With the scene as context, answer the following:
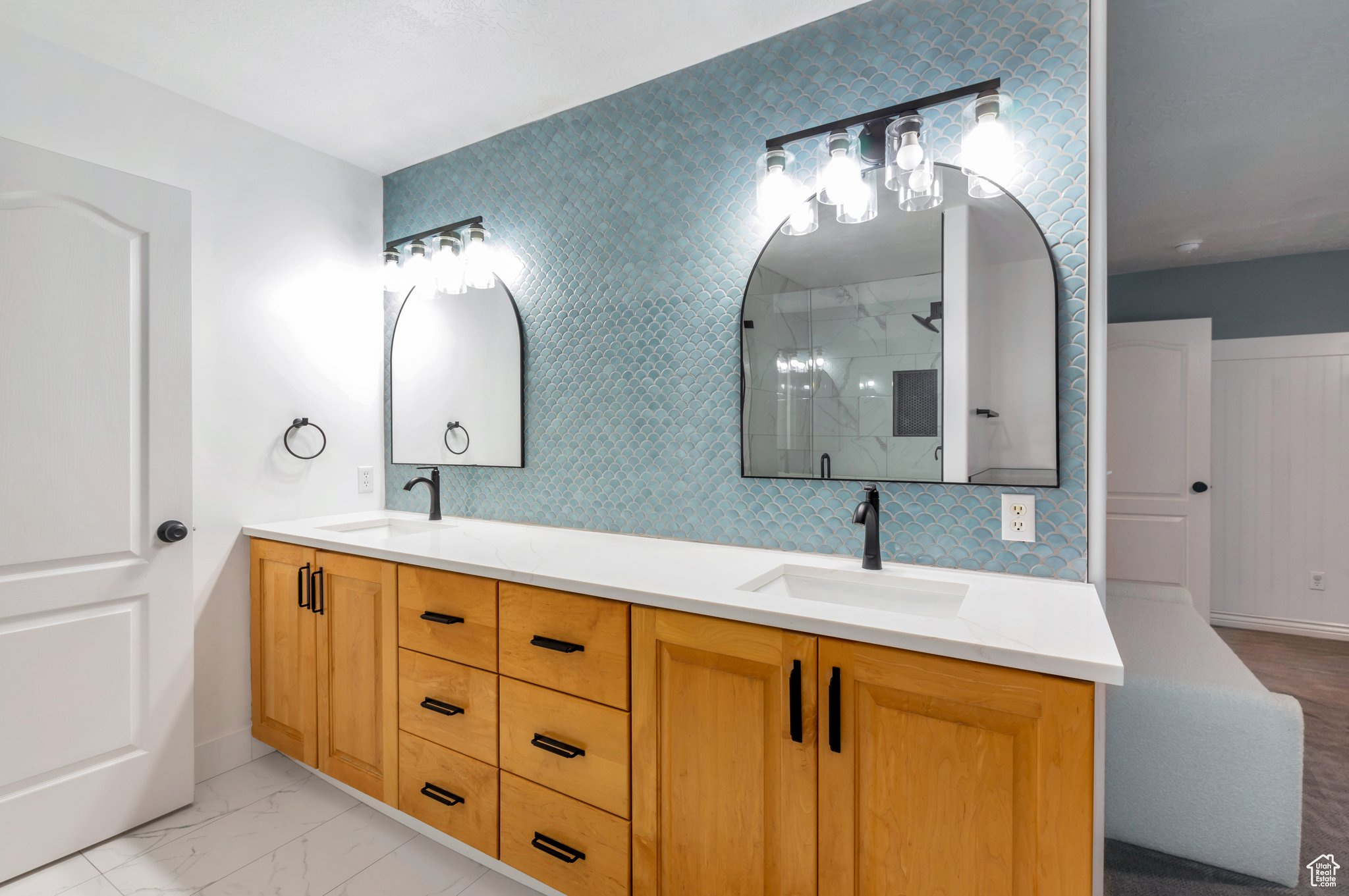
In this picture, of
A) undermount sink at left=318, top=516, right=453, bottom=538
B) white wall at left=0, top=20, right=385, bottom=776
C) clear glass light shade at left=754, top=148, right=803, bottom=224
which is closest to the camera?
clear glass light shade at left=754, top=148, right=803, bottom=224

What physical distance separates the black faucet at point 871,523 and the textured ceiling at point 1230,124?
172cm

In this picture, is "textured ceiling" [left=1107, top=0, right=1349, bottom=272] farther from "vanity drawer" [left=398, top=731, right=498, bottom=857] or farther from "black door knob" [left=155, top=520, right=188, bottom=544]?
"black door knob" [left=155, top=520, right=188, bottom=544]

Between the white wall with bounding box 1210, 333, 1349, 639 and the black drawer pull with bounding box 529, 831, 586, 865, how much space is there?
16.0ft

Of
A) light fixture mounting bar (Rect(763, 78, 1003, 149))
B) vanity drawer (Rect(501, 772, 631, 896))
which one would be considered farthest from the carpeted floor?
light fixture mounting bar (Rect(763, 78, 1003, 149))

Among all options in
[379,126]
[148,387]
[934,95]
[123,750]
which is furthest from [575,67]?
[123,750]

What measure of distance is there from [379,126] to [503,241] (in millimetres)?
630

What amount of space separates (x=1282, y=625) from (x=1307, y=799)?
2.72m

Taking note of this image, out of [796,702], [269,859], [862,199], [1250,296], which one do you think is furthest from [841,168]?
[1250,296]

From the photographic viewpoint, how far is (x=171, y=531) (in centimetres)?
204

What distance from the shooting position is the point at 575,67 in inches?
81.3

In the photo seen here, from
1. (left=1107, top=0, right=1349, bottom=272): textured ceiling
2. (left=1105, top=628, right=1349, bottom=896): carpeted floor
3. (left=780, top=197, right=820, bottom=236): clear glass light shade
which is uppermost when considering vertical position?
(left=1107, top=0, right=1349, bottom=272): textured ceiling

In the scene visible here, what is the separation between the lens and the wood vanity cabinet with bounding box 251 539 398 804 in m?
1.94

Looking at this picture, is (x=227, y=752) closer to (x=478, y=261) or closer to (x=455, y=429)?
(x=455, y=429)

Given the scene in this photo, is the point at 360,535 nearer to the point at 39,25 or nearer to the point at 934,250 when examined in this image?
the point at 39,25
